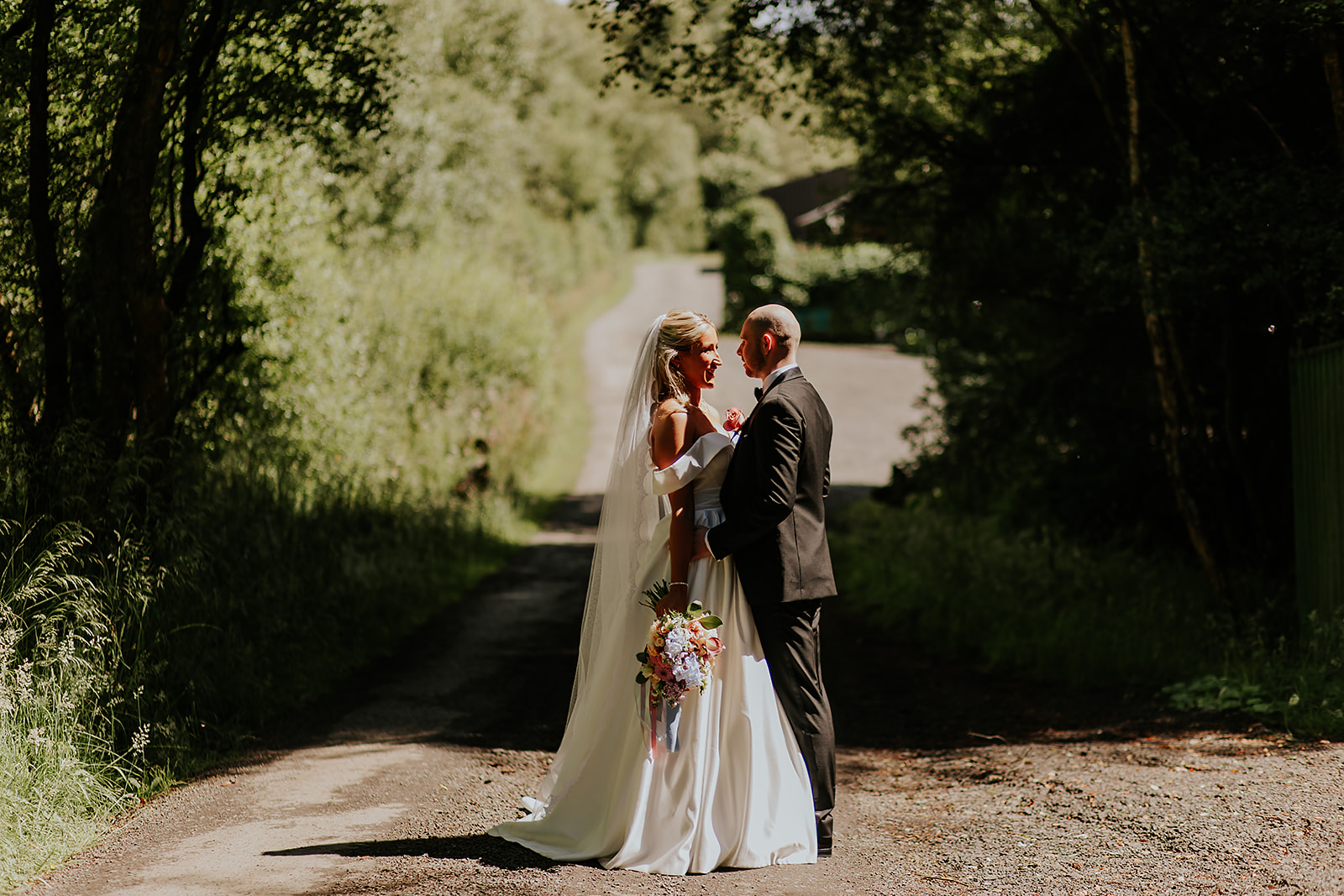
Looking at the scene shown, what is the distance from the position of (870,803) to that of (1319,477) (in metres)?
4.11

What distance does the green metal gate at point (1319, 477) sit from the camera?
7.05m

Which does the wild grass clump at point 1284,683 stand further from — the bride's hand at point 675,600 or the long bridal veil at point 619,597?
the long bridal veil at point 619,597

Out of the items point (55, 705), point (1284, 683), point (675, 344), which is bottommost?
point (55, 705)

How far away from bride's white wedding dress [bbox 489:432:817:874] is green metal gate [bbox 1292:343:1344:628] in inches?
176

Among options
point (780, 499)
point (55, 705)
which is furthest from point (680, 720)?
point (55, 705)

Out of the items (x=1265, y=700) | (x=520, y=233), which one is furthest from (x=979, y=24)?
(x=520, y=233)

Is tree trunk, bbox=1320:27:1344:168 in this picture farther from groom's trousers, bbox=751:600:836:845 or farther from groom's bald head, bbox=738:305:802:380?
groom's trousers, bbox=751:600:836:845

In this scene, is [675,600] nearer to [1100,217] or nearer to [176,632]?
[176,632]

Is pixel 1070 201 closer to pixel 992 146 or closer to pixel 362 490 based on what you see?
pixel 992 146

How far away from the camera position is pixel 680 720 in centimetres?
464

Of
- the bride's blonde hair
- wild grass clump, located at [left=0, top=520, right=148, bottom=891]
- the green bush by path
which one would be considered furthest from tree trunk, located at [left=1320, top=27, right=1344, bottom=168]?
wild grass clump, located at [left=0, top=520, right=148, bottom=891]

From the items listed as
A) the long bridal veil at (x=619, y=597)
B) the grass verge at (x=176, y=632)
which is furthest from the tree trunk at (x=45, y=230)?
the long bridal veil at (x=619, y=597)

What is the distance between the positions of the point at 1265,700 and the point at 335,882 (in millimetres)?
5684

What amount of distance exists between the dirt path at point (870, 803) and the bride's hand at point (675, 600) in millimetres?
1107
